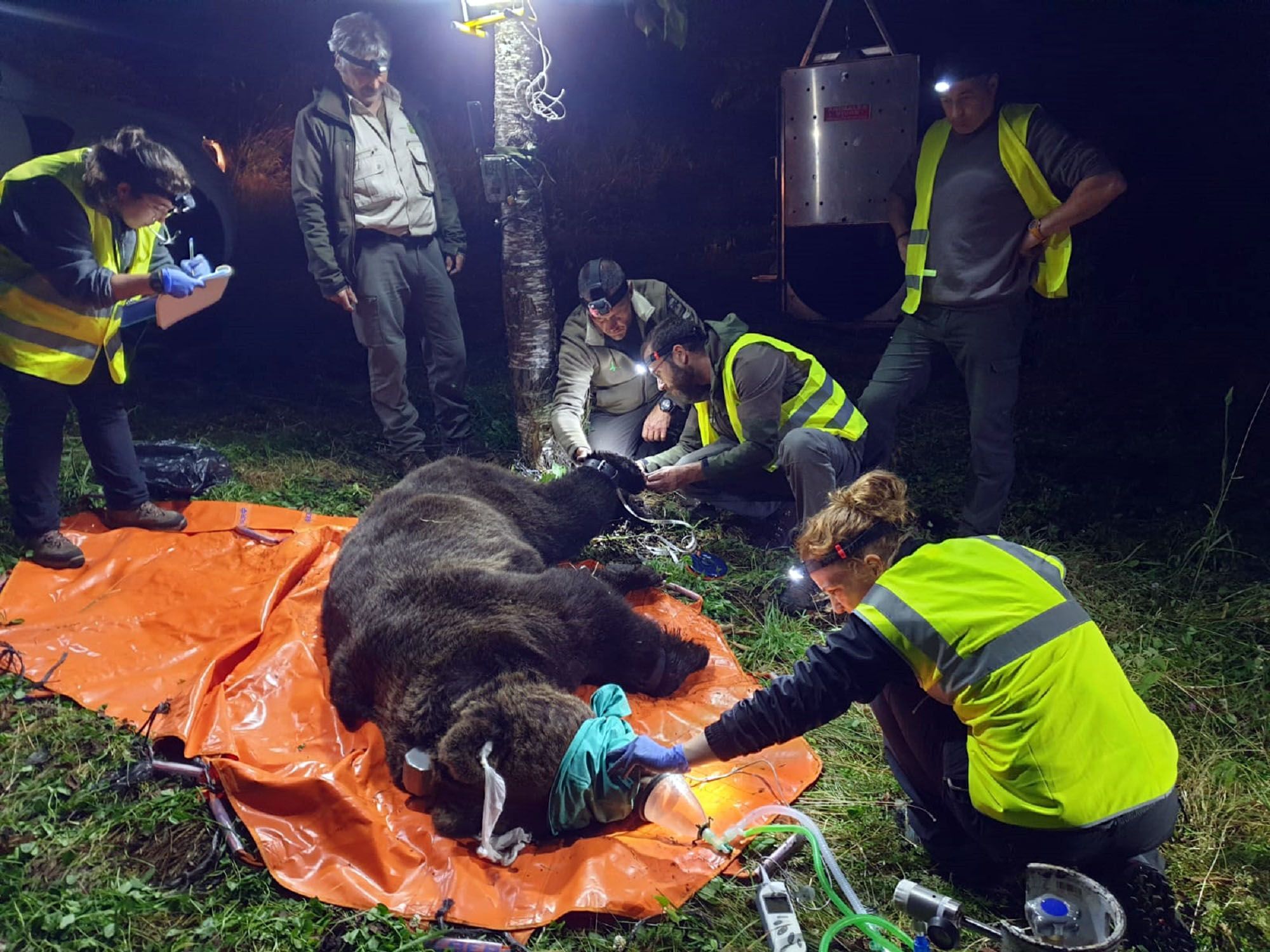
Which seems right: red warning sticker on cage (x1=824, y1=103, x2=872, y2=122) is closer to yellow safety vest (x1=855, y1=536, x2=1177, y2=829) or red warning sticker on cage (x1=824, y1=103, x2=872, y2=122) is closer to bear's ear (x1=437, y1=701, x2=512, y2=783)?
yellow safety vest (x1=855, y1=536, x2=1177, y2=829)

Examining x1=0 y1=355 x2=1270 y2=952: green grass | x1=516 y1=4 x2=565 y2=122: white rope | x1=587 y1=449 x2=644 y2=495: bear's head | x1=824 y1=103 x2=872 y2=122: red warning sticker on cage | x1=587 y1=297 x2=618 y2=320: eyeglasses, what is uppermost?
x1=516 y1=4 x2=565 y2=122: white rope

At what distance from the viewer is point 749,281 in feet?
27.2

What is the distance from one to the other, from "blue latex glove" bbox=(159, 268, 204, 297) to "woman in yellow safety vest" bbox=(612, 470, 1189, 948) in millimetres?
3624

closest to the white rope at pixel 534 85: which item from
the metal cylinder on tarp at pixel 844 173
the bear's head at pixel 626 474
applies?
the metal cylinder on tarp at pixel 844 173

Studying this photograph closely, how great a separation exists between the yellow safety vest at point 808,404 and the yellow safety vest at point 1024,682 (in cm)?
222

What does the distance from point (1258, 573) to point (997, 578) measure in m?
3.09

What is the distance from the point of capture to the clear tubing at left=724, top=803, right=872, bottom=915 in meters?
2.32

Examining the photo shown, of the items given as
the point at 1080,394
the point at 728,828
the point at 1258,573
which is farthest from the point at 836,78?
the point at 728,828

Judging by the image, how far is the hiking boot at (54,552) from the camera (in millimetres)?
4391

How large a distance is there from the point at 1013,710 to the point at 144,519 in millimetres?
4688

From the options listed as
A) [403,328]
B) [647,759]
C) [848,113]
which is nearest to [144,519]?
[403,328]

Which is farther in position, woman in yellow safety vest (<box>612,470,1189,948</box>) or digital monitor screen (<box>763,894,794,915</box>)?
digital monitor screen (<box>763,894,794,915</box>)

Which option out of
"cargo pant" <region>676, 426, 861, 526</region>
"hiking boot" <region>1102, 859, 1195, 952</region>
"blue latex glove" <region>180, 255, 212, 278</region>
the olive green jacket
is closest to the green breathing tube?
"hiking boot" <region>1102, 859, 1195, 952</region>

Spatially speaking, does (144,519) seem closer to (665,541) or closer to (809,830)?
(665,541)
